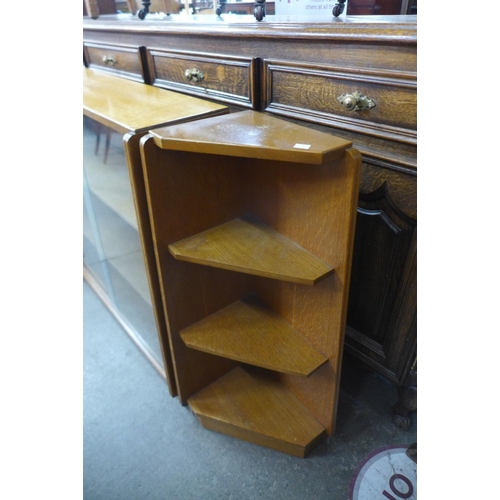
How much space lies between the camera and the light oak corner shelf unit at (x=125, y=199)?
0.92m

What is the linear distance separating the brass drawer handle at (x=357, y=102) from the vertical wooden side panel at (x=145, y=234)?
0.44m

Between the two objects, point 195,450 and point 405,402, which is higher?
point 405,402

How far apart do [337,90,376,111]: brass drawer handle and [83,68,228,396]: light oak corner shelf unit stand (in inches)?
14.2

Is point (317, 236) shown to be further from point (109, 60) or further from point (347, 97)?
point (109, 60)

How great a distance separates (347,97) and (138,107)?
56cm

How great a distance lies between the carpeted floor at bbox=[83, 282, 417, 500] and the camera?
102 centimetres

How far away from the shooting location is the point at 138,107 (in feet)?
3.36

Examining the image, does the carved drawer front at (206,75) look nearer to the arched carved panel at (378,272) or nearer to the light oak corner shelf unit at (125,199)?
the light oak corner shelf unit at (125,199)

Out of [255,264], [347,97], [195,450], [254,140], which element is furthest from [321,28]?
[195,450]

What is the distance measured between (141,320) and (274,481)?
705 mm

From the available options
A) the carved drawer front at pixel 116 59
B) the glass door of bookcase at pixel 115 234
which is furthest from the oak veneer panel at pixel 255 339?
the carved drawer front at pixel 116 59

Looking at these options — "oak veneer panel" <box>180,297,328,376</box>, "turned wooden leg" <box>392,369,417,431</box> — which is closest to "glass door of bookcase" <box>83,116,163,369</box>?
A: "oak veneer panel" <box>180,297,328,376</box>

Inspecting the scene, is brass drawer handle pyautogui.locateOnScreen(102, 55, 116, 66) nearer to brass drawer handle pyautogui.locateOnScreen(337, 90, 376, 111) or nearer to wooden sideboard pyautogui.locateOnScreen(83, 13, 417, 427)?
wooden sideboard pyautogui.locateOnScreen(83, 13, 417, 427)

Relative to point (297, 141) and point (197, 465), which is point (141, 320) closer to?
point (197, 465)
